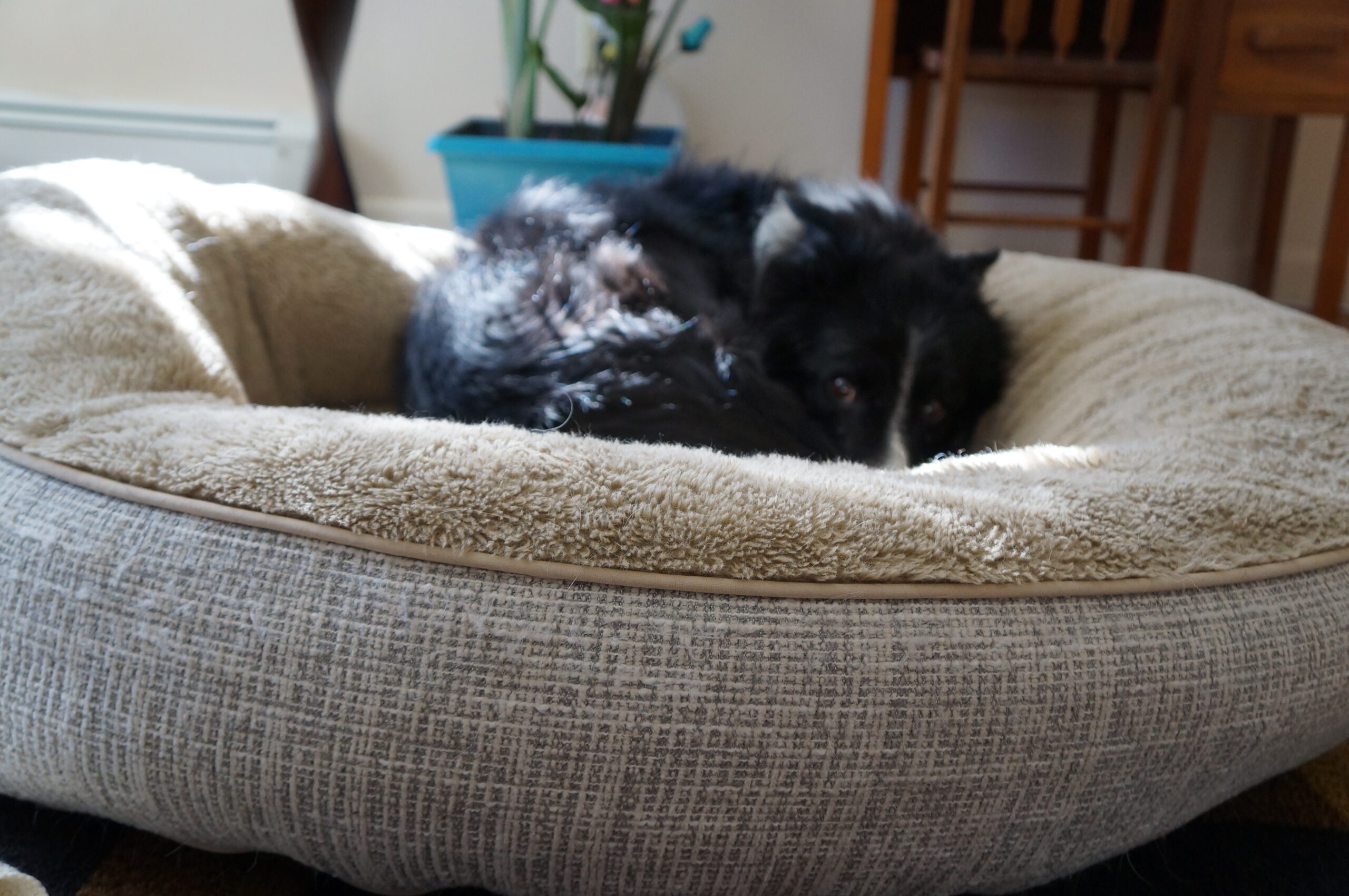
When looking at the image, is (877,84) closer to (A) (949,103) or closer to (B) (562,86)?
(A) (949,103)

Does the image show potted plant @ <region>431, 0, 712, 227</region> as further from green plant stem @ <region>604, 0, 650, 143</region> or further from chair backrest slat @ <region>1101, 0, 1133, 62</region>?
chair backrest slat @ <region>1101, 0, 1133, 62</region>

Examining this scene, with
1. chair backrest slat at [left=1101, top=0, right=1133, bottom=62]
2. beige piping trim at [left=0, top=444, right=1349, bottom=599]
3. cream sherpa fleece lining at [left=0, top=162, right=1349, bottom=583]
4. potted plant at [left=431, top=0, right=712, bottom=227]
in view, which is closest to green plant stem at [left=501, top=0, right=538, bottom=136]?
potted plant at [left=431, top=0, right=712, bottom=227]

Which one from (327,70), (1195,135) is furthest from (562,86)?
(1195,135)

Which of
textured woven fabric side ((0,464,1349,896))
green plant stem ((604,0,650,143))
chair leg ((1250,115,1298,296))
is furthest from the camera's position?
chair leg ((1250,115,1298,296))

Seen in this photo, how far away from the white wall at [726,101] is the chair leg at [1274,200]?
0.14m

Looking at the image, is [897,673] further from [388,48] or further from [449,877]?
[388,48]

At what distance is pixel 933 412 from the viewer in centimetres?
153

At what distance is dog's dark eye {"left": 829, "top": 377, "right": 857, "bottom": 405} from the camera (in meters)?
1.48

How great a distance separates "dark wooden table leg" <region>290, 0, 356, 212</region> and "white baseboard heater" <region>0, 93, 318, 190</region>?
0.04 meters

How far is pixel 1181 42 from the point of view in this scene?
8.53 feet

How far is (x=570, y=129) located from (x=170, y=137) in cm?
115

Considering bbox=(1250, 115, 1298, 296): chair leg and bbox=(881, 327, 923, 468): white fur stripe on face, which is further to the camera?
bbox=(1250, 115, 1298, 296): chair leg

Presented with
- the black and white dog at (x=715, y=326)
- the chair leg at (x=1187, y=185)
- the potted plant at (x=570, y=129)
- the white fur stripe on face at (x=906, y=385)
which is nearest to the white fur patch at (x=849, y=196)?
the black and white dog at (x=715, y=326)

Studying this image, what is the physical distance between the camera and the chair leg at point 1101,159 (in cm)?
289
